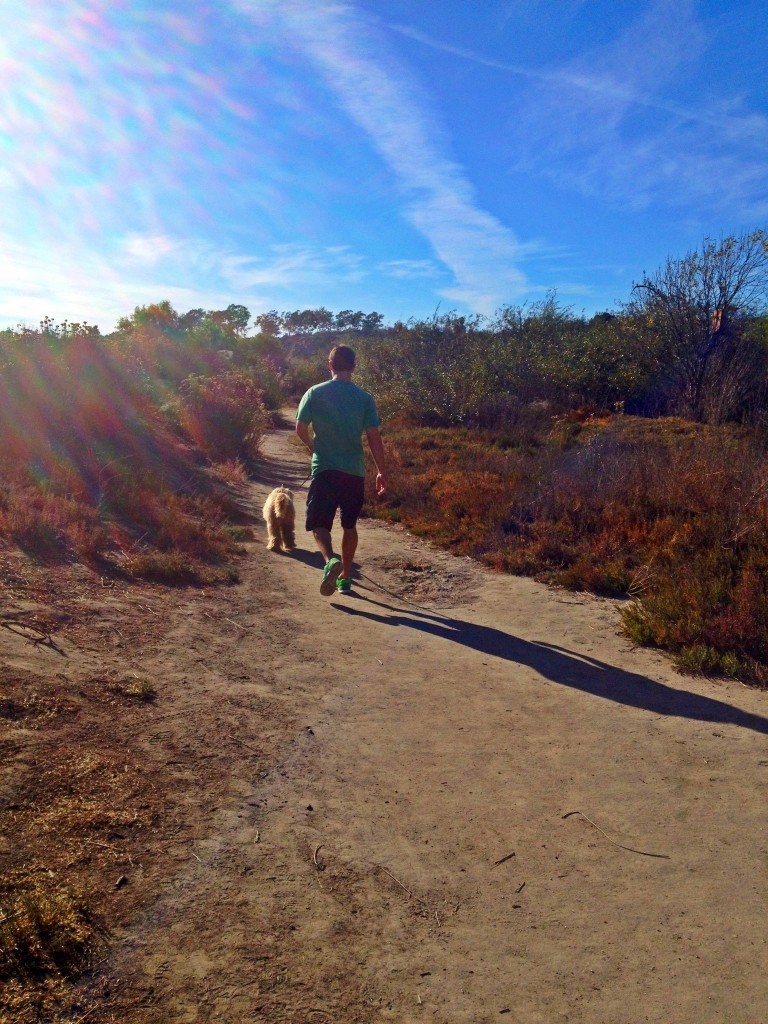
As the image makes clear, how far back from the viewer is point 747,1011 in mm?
2217

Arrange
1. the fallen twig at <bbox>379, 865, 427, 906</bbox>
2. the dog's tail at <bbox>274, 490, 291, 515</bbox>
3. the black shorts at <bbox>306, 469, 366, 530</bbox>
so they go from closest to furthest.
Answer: the fallen twig at <bbox>379, 865, 427, 906</bbox> < the black shorts at <bbox>306, 469, 366, 530</bbox> < the dog's tail at <bbox>274, 490, 291, 515</bbox>

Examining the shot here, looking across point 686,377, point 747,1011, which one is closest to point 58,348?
point 747,1011

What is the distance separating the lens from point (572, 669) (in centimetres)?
522

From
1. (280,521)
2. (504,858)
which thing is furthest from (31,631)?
(280,521)

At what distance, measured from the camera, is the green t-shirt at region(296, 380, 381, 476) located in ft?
20.2

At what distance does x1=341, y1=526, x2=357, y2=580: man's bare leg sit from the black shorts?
14 centimetres

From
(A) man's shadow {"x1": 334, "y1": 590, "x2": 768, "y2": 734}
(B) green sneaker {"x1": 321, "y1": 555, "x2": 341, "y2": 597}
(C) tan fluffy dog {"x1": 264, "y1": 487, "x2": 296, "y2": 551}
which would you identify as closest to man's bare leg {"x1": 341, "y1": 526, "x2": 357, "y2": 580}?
(A) man's shadow {"x1": 334, "y1": 590, "x2": 768, "y2": 734}

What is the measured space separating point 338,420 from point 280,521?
2.43 metres

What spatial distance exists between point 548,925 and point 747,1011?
2.13 feet

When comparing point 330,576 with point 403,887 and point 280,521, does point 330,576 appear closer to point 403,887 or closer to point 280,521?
point 280,521

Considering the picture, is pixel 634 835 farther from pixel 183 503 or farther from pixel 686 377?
pixel 686 377

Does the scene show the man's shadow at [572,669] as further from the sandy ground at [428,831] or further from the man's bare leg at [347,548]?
the man's bare leg at [347,548]

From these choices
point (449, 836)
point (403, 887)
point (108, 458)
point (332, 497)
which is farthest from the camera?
point (108, 458)

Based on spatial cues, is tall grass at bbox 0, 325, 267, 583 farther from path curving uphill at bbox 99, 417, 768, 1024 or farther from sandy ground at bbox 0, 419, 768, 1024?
path curving uphill at bbox 99, 417, 768, 1024
